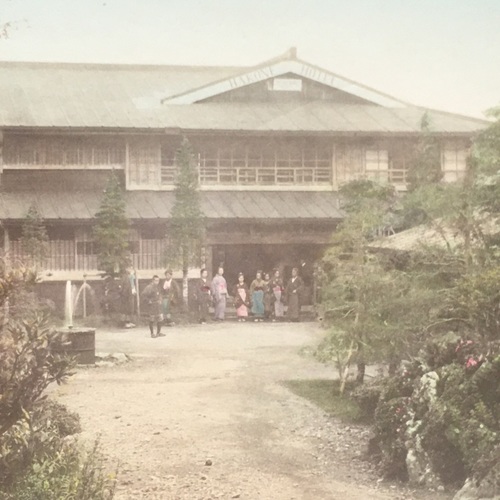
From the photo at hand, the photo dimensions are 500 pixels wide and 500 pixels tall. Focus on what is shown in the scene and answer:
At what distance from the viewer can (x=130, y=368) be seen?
13.9 m

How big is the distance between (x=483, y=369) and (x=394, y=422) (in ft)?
4.01

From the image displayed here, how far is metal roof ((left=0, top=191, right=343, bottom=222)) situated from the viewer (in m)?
21.6

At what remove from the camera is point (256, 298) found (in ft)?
71.3

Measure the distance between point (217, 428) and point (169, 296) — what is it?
1063cm

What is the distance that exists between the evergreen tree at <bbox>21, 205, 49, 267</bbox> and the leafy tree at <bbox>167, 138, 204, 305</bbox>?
342 cm

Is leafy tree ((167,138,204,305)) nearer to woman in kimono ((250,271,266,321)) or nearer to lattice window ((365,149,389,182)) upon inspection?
woman in kimono ((250,271,266,321))

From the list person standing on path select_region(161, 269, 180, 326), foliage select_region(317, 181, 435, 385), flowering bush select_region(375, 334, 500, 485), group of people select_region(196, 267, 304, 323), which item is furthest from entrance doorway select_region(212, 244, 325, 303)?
flowering bush select_region(375, 334, 500, 485)

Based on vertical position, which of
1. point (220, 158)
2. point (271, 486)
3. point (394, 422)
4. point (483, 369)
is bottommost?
point (271, 486)

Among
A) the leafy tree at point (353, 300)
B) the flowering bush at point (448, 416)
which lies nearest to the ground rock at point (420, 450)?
the flowering bush at point (448, 416)

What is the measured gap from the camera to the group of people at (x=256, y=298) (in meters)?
21.0

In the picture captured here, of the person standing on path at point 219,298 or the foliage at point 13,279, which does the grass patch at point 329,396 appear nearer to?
the foliage at point 13,279

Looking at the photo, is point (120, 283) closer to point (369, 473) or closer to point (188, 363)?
point (188, 363)

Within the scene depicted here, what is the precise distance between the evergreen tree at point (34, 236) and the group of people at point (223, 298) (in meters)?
2.35

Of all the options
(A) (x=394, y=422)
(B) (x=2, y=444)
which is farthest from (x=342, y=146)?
(B) (x=2, y=444)
